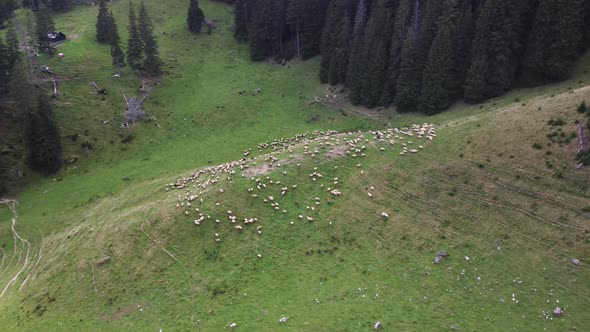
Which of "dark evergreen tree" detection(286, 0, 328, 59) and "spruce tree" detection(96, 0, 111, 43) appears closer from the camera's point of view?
"dark evergreen tree" detection(286, 0, 328, 59)

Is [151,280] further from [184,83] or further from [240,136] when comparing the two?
[184,83]

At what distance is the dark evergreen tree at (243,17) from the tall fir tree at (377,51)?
162 ft

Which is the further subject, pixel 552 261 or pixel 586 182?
pixel 586 182

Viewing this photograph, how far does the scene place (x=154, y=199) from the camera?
55812 mm

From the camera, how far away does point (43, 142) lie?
72688mm

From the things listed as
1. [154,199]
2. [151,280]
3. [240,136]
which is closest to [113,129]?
[240,136]

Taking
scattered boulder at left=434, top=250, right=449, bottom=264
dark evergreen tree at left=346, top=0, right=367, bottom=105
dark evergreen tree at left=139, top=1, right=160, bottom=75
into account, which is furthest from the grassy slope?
dark evergreen tree at left=139, top=1, right=160, bottom=75

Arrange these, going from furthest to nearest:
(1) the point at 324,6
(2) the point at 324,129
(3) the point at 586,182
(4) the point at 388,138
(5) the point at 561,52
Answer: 1. (1) the point at 324,6
2. (2) the point at 324,129
3. (5) the point at 561,52
4. (4) the point at 388,138
5. (3) the point at 586,182

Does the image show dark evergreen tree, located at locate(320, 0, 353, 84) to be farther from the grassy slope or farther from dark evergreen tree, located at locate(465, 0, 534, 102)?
the grassy slope

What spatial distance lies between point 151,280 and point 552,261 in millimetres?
35964

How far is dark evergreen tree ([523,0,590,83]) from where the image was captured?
5941cm

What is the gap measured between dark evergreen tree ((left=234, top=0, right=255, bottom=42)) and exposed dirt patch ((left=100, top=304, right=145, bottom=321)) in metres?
96.8

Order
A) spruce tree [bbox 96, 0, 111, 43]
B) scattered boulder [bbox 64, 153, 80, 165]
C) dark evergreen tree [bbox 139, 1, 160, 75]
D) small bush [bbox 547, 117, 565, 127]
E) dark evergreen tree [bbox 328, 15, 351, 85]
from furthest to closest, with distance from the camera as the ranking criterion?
spruce tree [bbox 96, 0, 111, 43], dark evergreen tree [bbox 139, 1, 160, 75], dark evergreen tree [bbox 328, 15, 351, 85], scattered boulder [bbox 64, 153, 80, 165], small bush [bbox 547, 117, 565, 127]

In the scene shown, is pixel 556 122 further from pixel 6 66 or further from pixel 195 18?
pixel 195 18
